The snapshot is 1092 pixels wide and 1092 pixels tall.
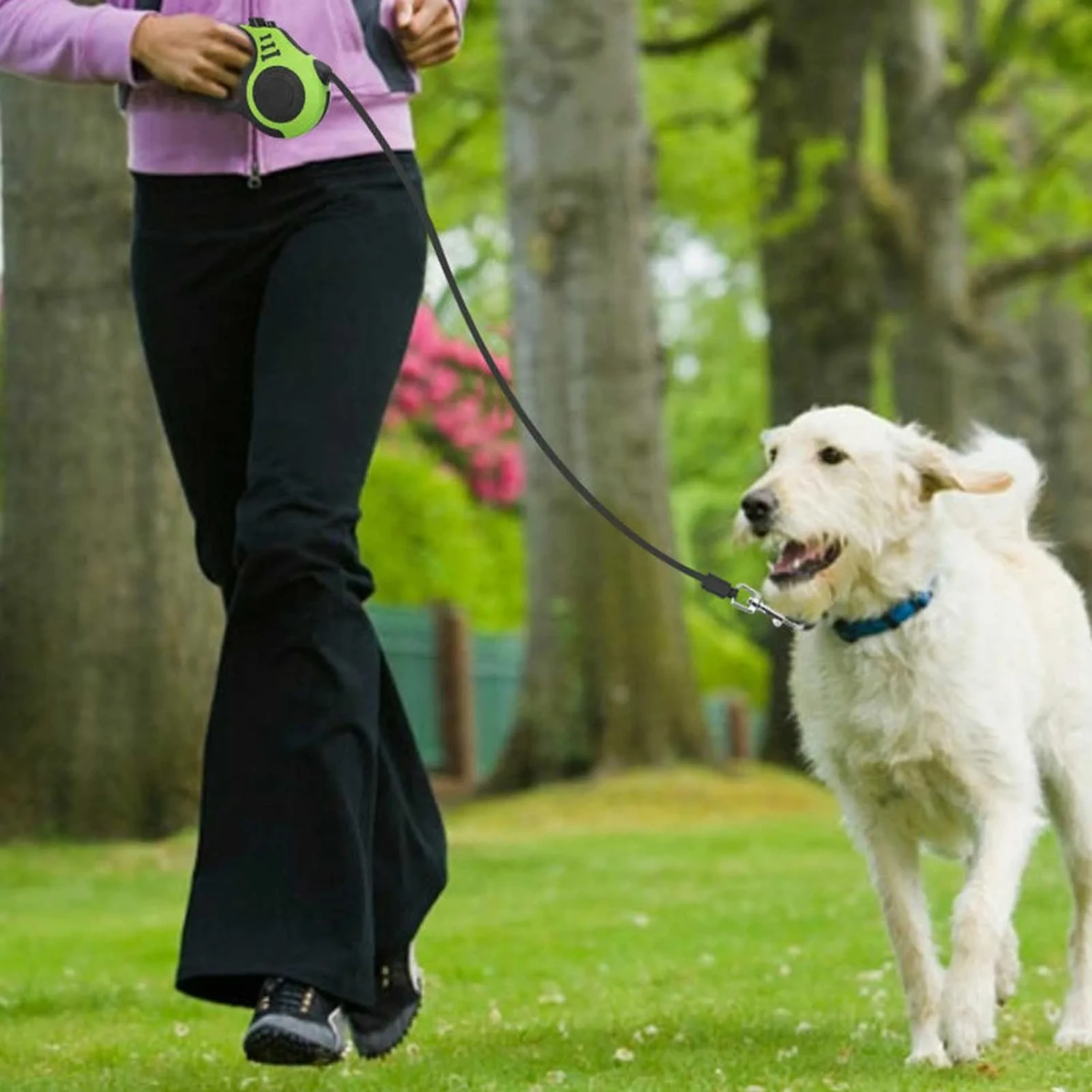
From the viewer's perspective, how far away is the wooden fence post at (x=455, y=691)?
830 inches

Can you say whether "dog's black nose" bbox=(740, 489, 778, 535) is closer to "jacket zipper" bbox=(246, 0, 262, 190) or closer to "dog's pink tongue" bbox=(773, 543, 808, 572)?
"dog's pink tongue" bbox=(773, 543, 808, 572)

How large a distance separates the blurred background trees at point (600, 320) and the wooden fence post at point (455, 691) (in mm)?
819

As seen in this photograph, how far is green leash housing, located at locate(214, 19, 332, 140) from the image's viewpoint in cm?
439

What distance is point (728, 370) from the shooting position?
136 ft

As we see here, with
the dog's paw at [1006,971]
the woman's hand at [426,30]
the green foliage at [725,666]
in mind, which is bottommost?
the green foliage at [725,666]

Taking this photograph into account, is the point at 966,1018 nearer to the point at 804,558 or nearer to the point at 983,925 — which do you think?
the point at 983,925

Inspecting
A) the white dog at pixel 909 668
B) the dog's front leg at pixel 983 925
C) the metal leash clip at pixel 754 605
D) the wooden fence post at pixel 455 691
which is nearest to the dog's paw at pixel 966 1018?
the dog's front leg at pixel 983 925

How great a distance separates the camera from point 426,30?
463 cm

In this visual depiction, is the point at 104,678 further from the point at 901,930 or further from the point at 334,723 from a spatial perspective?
the point at 334,723

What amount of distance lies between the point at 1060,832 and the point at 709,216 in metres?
18.1

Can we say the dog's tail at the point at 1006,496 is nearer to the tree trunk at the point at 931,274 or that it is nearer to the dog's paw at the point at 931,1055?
the dog's paw at the point at 931,1055

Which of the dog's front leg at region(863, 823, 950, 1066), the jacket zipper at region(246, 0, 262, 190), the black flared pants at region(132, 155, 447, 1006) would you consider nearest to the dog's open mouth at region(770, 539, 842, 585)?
the dog's front leg at region(863, 823, 950, 1066)

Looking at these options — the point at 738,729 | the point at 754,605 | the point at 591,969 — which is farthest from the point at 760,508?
the point at 738,729

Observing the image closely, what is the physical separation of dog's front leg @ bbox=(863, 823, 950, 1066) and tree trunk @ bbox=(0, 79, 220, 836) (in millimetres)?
6130
